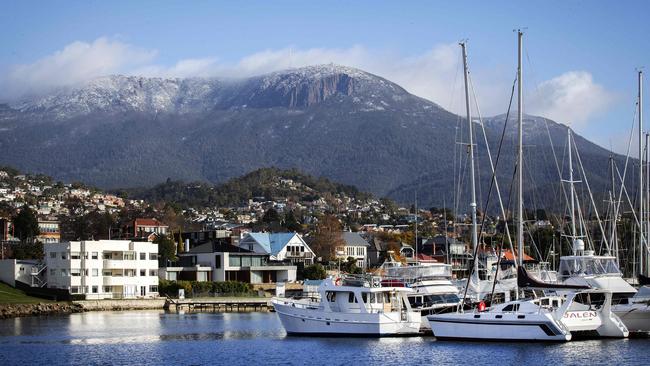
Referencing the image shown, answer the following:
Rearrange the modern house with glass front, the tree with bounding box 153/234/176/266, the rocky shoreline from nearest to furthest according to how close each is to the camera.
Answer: the rocky shoreline < the modern house with glass front < the tree with bounding box 153/234/176/266

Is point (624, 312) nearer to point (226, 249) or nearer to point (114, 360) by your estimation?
point (114, 360)

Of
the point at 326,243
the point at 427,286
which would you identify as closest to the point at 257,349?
the point at 427,286

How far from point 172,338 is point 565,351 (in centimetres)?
2489

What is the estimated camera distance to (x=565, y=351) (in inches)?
2100

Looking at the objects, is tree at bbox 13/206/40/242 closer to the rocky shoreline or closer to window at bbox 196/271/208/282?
window at bbox 196/271/208/282

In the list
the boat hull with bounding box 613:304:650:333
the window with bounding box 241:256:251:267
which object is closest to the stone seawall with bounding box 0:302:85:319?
the window with bounding box 241:256:251:267

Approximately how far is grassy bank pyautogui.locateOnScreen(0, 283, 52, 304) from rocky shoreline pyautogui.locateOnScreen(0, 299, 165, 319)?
1812mm

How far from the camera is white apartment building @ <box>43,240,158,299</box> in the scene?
10212 centimetres

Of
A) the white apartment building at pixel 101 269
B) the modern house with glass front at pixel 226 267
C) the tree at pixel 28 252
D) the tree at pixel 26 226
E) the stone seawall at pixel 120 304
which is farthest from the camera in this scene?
the tree at pixel 26 226

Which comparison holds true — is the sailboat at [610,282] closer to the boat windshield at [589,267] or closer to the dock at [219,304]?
the boat windshield at [589,267]

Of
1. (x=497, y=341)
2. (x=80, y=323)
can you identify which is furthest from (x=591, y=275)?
(x=80, y=323)

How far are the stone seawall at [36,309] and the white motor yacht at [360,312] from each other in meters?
34.8

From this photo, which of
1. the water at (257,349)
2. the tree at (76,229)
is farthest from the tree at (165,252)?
the water at (257,349)

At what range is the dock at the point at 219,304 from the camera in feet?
338
